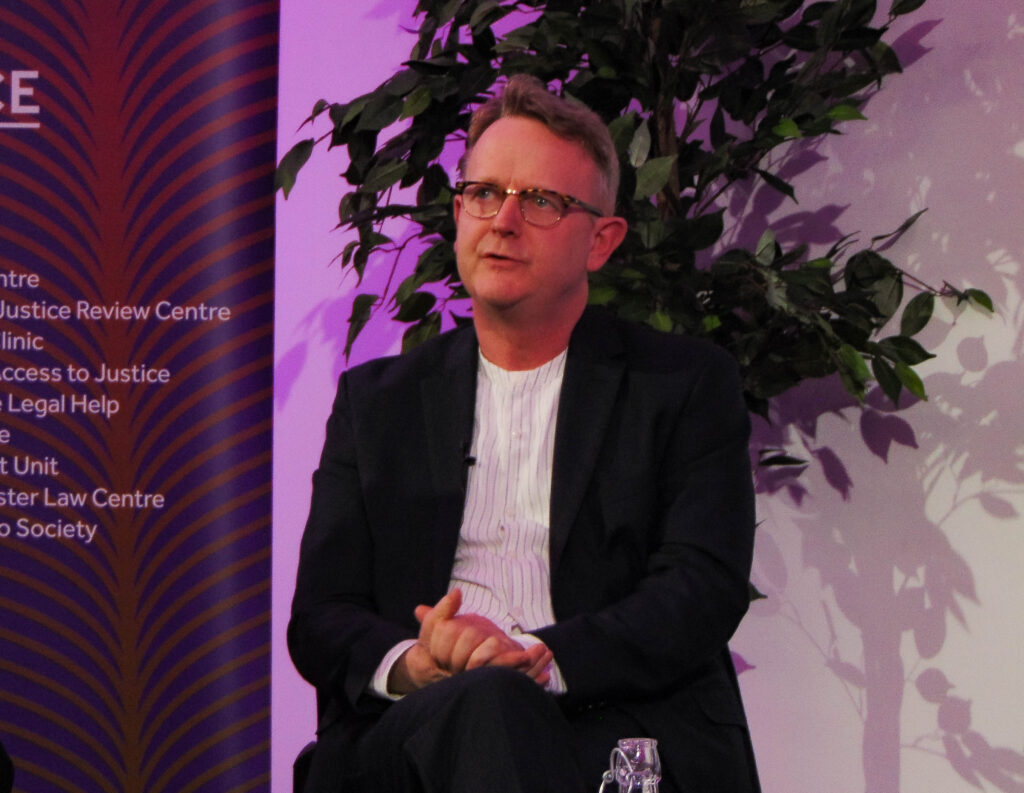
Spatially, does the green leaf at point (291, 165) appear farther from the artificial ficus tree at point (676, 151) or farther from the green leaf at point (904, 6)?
the green leaf at point (904, 6)

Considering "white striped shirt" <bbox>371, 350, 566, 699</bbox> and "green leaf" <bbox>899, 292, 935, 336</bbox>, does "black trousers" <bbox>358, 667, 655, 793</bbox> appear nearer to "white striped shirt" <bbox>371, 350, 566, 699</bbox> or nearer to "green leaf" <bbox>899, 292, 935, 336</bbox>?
"white striped shirt" <bbox>371, 350, 566, 699</bbox>

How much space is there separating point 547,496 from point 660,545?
0.63ft

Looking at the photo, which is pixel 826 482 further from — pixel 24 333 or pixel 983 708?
pixel 24 333

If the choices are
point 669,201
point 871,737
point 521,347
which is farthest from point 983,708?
point 521,347

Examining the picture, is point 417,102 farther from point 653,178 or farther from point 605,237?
point 605,237

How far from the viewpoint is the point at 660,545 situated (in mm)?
1979

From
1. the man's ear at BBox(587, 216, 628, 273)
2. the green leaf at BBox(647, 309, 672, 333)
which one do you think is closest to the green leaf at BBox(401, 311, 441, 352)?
the green leaf at BBox(647, 309, 672, 333)

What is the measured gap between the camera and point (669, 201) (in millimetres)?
2734

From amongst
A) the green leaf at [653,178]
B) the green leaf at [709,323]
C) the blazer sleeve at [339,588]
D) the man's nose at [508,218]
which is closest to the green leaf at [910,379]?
the green leaf at [709,323]

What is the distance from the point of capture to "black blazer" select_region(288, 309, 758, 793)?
1805 millimetres

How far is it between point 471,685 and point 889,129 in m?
2.07

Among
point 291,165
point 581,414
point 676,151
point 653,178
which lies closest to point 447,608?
point 581,414

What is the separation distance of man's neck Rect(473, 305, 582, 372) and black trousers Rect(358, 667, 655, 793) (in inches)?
28.0

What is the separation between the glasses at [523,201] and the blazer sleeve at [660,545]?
0.95ft
